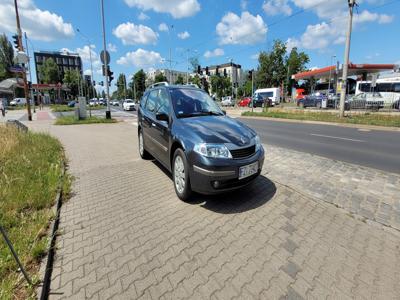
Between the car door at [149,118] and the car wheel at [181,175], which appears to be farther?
the car door at [149,118]

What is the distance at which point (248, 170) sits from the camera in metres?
3.59

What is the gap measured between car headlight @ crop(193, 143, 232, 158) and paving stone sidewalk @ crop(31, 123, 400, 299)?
905mm

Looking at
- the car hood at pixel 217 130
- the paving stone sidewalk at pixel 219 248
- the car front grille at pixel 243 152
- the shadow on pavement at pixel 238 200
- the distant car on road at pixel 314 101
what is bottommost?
the paving stone sidewalk at pixel 219 248

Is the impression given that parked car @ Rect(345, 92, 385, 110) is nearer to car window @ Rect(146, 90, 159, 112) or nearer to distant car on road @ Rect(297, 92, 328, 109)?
distant car on road @ Rect(297, 92, 328, 109)

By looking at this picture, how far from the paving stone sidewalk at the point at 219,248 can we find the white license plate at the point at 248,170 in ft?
1.80

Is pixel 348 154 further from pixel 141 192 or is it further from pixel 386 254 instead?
pixel 141 192

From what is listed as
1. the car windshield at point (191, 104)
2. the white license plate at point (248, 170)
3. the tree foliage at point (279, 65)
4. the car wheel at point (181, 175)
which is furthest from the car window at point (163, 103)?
the tree foliage at point (279, 65)


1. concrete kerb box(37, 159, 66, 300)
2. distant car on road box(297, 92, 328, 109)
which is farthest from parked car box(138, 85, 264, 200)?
distant car on road box(297, 92, 328, 109)

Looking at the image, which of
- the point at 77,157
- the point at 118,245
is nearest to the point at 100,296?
the point at 118,245

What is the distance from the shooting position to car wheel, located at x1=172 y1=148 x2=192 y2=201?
367 cm

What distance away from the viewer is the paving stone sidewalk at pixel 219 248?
221 centimetres

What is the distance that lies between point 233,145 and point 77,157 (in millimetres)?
5506

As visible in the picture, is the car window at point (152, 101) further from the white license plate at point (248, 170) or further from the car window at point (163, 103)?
the white license plate at point (248, 170)

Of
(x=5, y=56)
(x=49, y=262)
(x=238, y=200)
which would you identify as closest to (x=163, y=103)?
(x=238, y=200)
